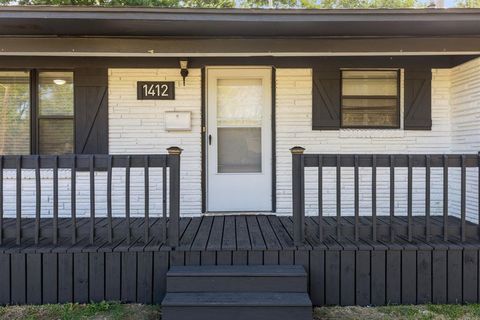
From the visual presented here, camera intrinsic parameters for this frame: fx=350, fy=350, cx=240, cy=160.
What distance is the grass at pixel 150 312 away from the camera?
2852 millimetres

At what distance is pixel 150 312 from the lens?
2928mm

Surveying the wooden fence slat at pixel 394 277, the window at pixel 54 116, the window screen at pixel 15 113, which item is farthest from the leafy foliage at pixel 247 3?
the wooden fence slat at pixel 394 277

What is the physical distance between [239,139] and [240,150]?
0.15m

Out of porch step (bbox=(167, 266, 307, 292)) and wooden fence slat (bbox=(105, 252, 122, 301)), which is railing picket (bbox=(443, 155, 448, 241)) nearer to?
porch step (bbox=(167, 266, 307, 292))

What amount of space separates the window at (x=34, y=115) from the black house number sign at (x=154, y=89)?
0.89 m

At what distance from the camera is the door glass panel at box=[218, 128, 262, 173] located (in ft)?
15.1

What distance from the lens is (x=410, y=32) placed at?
368 cm

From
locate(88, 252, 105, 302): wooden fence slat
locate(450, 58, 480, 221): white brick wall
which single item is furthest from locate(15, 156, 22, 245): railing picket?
locate(450, 58, 480, 221): white brick wall

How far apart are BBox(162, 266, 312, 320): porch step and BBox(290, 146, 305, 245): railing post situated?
0.96 ft

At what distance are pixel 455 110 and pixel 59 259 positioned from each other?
4793 millimetres

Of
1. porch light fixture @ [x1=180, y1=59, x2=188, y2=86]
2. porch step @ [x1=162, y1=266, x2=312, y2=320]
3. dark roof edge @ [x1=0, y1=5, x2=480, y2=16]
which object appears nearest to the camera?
porch step @ [x1=162, y1=266, x2=312, y2=320]

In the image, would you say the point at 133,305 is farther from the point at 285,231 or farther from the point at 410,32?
Answer: the point at 410,32

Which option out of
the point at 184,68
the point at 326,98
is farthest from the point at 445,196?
the point at 184,68

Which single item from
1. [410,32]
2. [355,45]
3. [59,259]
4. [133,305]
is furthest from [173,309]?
[410,32]
